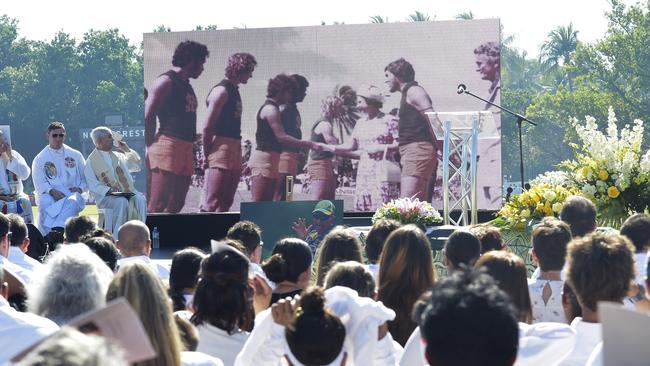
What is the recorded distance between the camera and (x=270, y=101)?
20.8 metres

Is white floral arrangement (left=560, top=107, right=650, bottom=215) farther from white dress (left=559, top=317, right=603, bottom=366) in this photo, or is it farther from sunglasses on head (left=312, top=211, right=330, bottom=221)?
white dress (left=559, top=317, right=603, bottom=366)

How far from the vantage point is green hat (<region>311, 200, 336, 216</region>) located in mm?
12867

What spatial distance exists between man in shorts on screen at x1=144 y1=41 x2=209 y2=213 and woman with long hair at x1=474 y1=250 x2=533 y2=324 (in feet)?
54.6

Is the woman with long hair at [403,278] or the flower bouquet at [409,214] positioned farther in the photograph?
the flower bouquet at [409,214]

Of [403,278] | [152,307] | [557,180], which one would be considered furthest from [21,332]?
[557,180]

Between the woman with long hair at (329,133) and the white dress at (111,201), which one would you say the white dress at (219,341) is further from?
the woman with long hair at (329,133)

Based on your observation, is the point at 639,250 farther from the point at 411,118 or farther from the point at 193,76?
the point at 193,76

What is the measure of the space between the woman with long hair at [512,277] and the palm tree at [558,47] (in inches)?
3079

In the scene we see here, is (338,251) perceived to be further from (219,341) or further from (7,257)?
(7,257)

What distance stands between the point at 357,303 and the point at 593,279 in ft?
2.78

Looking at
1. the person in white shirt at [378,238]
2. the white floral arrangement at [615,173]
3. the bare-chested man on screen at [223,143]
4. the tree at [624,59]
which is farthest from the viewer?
the tree at [624,59]

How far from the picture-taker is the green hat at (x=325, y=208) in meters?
12.9

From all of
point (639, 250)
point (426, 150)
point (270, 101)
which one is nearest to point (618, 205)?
point (639, 250)

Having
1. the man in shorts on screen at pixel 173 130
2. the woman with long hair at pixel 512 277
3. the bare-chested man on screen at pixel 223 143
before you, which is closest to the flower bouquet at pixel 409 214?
the woman with long hair at pixel 512 277
